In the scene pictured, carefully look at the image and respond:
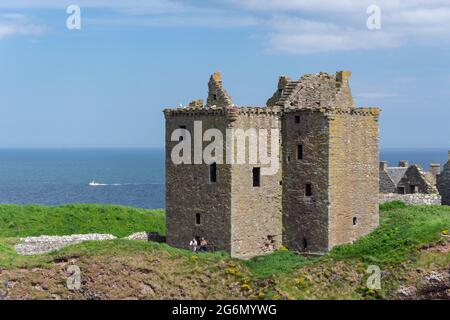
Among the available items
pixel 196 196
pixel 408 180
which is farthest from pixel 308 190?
pixel 408 180

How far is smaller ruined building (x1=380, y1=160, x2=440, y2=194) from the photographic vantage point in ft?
200

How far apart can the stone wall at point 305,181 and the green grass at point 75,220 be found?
9999 mm

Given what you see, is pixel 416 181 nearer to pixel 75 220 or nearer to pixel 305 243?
pixel 305 243

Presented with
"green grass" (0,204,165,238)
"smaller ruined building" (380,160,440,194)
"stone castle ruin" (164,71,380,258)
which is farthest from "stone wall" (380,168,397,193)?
"green grass" (0,204,165,238)

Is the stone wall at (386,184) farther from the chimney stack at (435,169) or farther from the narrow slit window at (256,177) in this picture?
the narrow slit window at (256,177)

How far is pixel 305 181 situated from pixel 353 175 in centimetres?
276

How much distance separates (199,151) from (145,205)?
260ft

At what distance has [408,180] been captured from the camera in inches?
2452

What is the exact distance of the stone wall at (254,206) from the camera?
45.4 metres

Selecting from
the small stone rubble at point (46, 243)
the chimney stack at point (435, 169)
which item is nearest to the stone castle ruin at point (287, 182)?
the small stone rubble at point (46, 243)

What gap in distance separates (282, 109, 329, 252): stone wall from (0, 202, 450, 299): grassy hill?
1.37 metres
